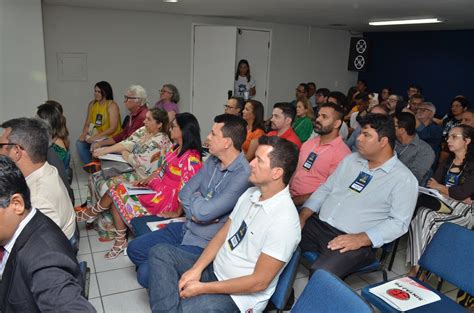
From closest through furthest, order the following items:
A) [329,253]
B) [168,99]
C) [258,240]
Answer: [258,240], [329,253], [168,99]

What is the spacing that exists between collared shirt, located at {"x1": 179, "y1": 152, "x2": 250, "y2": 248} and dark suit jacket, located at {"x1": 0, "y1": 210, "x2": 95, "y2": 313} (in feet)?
3.67

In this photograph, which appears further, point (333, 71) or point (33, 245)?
point (333, 71)

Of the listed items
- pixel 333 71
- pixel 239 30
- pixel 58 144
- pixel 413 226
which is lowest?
pixel 413 226

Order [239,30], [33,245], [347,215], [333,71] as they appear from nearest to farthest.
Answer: [33,245] → [347,215] → [239,30] → [333,71]

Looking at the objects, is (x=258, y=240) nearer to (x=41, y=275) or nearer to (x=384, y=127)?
(x=41, y=275)

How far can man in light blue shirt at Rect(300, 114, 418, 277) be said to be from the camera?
8.21ft

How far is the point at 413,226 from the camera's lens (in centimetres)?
320

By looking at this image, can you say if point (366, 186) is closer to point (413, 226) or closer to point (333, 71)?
point (413, 226)

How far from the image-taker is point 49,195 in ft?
6.79

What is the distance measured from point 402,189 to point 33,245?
7.20 ft

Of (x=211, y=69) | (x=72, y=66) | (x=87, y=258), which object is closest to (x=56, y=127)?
(x=87, y=258)

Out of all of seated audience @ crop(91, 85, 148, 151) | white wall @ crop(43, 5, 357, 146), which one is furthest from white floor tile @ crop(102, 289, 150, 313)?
white wall @ crop(43, 5, 357, 146)

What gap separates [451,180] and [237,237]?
2353 millimetres

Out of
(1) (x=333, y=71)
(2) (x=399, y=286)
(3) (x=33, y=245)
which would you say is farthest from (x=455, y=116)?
(3) (x=33, y=245)
